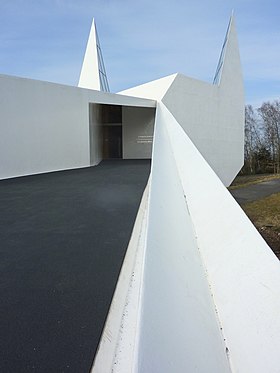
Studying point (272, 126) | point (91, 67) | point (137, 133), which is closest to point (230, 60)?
point (137, 133)

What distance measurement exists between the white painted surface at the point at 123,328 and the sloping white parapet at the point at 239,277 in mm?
367

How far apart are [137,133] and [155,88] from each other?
2.54 metres

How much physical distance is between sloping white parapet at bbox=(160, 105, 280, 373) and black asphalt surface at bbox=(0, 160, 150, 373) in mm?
597

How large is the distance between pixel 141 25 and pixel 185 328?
12.1 meters

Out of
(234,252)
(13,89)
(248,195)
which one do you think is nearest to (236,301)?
(234,252)

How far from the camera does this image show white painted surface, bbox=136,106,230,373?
3.16 ft

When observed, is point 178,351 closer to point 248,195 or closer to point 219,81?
point 248,195

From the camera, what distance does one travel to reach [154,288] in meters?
1.19

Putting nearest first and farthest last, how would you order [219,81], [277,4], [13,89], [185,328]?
1. [185,328]
2. [13,89]
3. [277,4]
4. [219,81]

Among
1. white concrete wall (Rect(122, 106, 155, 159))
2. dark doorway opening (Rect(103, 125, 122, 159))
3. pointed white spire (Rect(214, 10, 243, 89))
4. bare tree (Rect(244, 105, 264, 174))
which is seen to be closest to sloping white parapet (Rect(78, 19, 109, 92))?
dark doorway opening (Rect(103, 125, 122, 159))

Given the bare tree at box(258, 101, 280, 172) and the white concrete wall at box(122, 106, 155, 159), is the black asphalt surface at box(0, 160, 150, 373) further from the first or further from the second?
the bare tree at box(258, 101, 280, 172)

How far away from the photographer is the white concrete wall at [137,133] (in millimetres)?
13305

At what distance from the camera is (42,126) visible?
7465mm

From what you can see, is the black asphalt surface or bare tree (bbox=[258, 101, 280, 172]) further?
bare tree (bbox=[258, 101, 280, 172])
